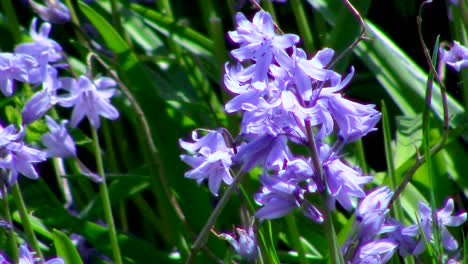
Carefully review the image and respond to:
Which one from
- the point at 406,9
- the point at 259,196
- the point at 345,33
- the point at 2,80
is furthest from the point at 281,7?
the point at 259,196

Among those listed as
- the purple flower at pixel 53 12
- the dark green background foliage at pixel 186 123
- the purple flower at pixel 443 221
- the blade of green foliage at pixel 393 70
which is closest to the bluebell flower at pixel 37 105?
the dark green background foliage at pixel 186 123

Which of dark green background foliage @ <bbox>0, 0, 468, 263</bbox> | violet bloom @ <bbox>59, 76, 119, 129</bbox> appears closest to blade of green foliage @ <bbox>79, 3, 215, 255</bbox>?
dark green background foliage @ <bbox>0, 0, 468, 263</bbox>

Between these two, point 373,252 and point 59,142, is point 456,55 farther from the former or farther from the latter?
point 59,142

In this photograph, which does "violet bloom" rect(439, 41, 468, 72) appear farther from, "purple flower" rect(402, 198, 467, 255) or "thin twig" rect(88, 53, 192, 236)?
"thin twig" rect(88, 53, 192, 236)

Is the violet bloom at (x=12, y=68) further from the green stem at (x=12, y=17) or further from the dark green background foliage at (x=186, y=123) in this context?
the green stem at (x=12, y=17)

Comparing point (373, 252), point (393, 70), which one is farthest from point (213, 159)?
point (393, 70)

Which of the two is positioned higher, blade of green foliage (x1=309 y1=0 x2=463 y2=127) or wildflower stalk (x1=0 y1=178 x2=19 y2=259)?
wildflower stalk (x1=0 y1=178 x2=19 y2=259)

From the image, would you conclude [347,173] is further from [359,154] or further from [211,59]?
[211,59]
